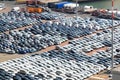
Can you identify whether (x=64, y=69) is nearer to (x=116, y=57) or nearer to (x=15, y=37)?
(x=116, y=57)

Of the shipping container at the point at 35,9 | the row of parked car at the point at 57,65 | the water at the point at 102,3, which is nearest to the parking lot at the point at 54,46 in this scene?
the row of parked car at the point at 57,65

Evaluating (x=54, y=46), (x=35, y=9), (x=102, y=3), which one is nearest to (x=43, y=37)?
(x=54, y=46)

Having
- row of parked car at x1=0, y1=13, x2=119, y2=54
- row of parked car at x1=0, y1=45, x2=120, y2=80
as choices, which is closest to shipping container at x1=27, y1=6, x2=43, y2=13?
row of parked car at x1=0, y1=13, x2=119, y2=54

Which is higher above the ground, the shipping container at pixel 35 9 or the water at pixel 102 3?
the shipping container at pixel 35 9

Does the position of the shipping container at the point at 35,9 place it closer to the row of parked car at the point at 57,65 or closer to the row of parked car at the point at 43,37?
the row of parked car at the point at 43,37

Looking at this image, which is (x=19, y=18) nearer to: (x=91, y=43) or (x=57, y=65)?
(x=91, y=43)

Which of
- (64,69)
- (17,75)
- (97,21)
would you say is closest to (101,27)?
(97,21)

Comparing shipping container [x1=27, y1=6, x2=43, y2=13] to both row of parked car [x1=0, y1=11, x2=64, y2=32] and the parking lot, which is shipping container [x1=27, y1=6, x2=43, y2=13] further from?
the parking lot

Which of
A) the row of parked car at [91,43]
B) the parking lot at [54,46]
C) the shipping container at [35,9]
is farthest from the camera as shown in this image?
the shipping container at [35,9]

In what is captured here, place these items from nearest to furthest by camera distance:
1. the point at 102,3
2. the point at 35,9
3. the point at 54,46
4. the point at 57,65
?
1. the point at 57,65
2. the point at 54,46
3. the point at 35,9
4. the point at 102,3

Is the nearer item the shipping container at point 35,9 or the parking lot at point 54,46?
the parking lot at point 54,46

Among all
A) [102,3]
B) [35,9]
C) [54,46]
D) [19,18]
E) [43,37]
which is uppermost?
[35,9]
